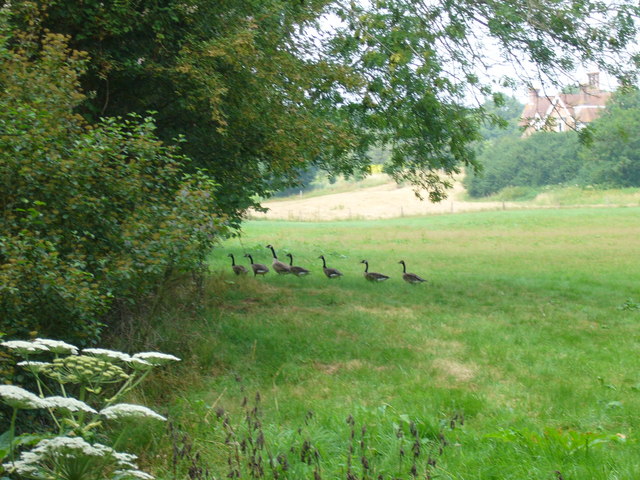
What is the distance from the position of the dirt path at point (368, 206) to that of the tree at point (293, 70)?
114 feet

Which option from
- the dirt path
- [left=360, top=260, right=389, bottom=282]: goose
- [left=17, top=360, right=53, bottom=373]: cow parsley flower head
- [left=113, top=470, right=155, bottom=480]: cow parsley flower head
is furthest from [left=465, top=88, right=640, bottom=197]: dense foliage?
[left=17, top=360, right=53, bottom=373]: cow parsley flower head

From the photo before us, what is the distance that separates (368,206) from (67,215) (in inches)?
2670

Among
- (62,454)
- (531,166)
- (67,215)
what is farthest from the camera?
(531,166)

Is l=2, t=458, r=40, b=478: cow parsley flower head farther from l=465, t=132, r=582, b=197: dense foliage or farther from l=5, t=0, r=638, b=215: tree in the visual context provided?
l=465, t=132, r=582, b=197: dense foliage

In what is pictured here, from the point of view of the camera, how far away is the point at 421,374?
9.82 meters

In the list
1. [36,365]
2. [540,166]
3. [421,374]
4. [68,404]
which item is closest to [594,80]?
[421,374]

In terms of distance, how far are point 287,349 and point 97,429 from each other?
14.6 feet

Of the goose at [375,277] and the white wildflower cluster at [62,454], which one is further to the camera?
the goose at [375,277]

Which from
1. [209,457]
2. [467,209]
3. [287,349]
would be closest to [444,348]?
[287,349]

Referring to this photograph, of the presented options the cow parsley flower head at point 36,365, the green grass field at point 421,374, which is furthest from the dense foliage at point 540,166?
the cow parsley flower head at point 36,365

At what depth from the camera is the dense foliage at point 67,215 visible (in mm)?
6844

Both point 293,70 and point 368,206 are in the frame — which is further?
point 368,206

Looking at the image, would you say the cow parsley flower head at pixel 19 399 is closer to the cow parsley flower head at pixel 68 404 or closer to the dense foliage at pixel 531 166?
the cow parsley flower head at pixel 68 404

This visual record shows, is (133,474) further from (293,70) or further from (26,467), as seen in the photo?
(293,70)
